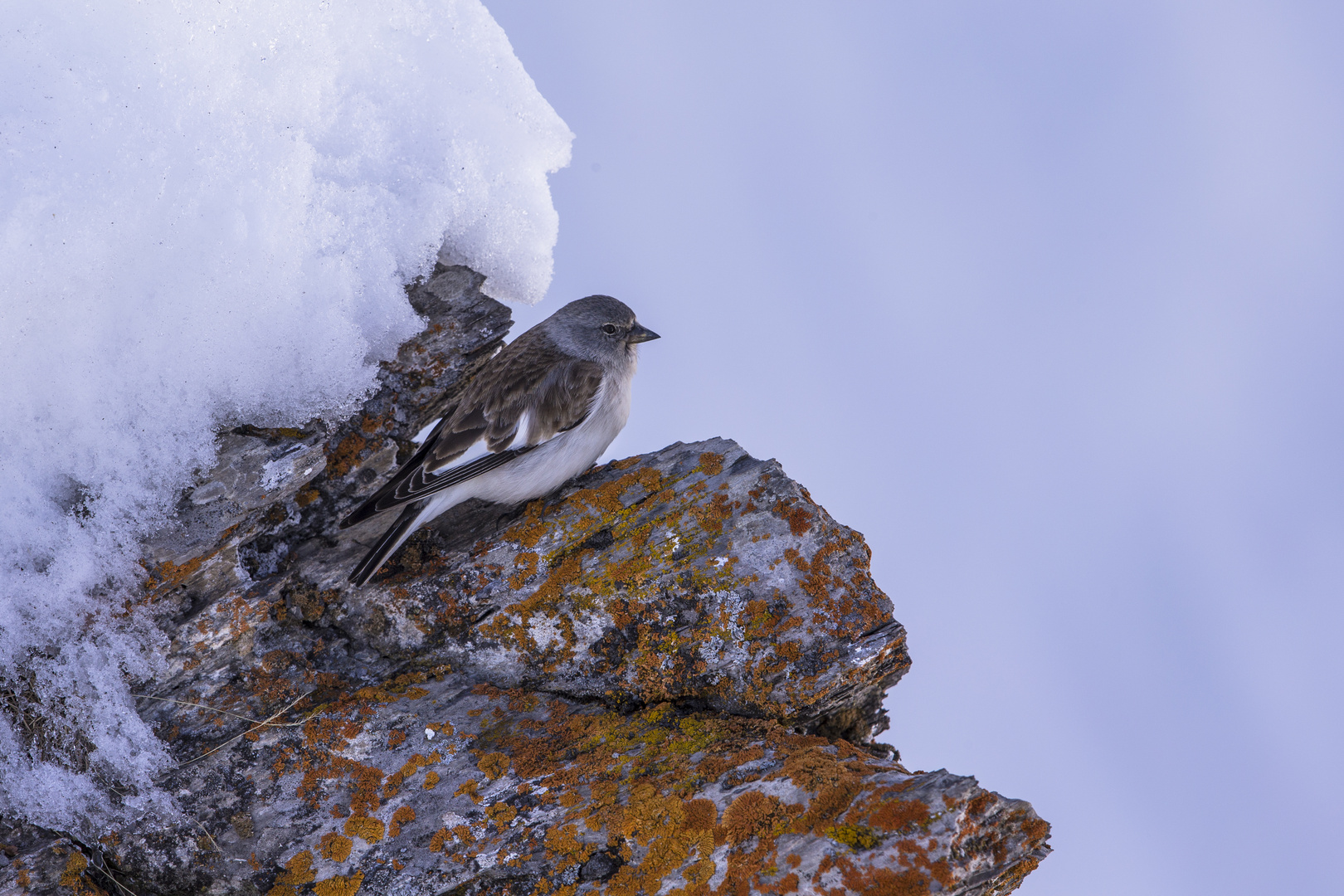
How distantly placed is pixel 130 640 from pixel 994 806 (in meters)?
3.83

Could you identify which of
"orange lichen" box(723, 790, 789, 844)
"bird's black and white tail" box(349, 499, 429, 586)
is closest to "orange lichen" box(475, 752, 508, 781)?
"orange lichen" box(723, 790, 789, 844)

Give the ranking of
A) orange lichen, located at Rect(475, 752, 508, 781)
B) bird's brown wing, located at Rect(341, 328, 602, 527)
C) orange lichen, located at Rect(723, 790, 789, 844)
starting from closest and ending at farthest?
1. orange lichen, located at Rect(723, 790, 789, 844)
2. orange lichen, located at Rect(475, 752, 508, 781)
3. bird's brown wing, located at Rect(341, 328, 602, 527)

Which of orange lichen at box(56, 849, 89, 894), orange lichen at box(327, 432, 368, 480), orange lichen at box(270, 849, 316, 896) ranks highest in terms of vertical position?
A: orange lichen at box(327, 432, 368, 480)

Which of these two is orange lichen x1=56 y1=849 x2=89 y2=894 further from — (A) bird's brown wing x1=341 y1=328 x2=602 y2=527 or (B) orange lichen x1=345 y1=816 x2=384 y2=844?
(A) bird's brown wing x1=341 y1=328 x2=602 y2=527

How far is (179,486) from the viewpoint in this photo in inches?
156

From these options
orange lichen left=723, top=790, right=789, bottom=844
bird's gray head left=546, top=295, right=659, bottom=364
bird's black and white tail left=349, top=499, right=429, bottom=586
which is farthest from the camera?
bird's gray head left=546, top=295, right=659, bottom=364

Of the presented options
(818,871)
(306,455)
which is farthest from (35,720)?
(818,871)

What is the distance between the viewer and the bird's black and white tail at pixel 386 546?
4067mm

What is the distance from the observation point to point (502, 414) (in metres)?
4.74

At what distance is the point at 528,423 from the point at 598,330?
40.6 inches

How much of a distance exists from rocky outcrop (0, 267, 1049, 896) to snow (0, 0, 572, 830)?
232 millimetres

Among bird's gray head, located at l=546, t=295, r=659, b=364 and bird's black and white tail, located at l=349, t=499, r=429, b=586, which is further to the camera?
bird's gray head, located at l=546, t=295, r=659, b=364

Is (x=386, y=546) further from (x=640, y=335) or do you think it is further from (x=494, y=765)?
(x=640, y=335)

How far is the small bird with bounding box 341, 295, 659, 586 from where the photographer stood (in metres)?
4.25
